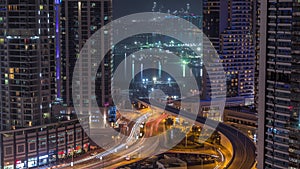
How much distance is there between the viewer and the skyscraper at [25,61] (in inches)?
404

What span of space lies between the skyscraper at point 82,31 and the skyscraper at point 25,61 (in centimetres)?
221

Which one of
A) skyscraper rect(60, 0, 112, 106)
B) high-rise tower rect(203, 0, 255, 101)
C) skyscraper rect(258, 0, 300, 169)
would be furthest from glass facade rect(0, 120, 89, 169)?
high-rise tower rect(203, 0, 255, 101)

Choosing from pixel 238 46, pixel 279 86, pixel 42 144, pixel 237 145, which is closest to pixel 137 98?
pixel 238 46

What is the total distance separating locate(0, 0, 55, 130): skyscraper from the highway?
3338mm

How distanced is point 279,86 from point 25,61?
17.0 ft

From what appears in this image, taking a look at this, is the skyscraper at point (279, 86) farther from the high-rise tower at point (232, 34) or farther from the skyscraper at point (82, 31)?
the high-rise tower at point (232, 34)

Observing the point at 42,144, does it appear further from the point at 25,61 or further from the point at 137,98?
the point at 137,98

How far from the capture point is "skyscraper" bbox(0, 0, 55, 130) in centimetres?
Result: 1027

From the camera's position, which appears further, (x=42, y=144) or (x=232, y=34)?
(x=232, y=34)

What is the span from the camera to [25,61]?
10.3 meters

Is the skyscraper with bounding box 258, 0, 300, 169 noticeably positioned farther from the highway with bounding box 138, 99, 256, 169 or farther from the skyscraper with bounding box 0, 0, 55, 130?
the skyscraper with bounding box 0, 0, 55, 130

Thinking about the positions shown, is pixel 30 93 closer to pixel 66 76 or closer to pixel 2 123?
pixel 2 123

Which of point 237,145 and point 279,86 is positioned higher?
point 279,86

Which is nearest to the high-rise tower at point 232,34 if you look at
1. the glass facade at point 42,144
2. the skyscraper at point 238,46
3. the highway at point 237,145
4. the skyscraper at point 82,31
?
the skyscraper at point 238,46
